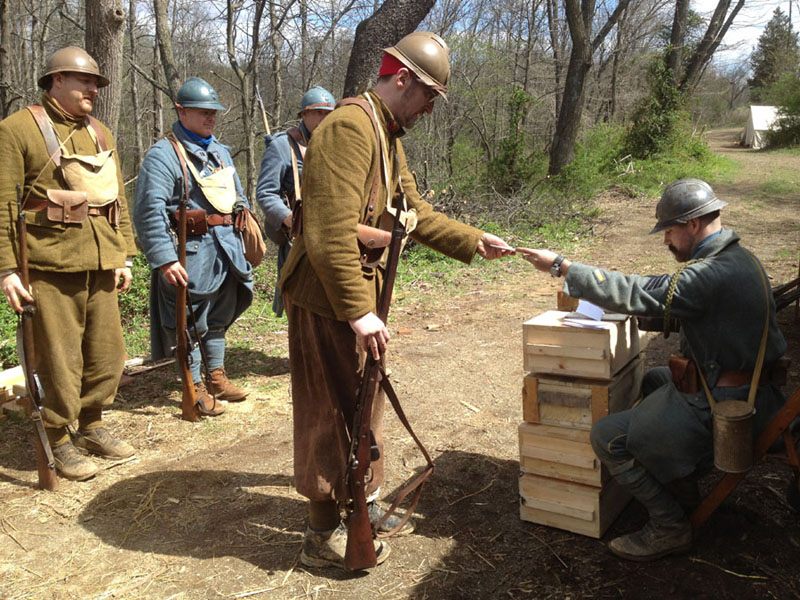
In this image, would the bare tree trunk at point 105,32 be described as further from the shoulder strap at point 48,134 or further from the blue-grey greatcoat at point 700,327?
the blue-grey greatcoat at point 700,327

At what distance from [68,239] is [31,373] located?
813mm

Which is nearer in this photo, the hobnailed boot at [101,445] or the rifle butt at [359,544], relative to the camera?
the rifle butt at [359,544]

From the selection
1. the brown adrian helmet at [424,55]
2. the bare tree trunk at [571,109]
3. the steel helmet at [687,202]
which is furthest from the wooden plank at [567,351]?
the bare tree trunk at [571,109]

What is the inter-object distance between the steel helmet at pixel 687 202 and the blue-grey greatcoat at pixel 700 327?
0.45 ft

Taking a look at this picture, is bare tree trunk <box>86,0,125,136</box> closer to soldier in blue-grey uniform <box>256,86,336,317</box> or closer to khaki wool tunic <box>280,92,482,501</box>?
soldier in blue-grey uniform <box>256,86,336,317</box>

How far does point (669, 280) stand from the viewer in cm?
276

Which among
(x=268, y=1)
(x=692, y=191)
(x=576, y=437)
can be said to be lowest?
(x=576, y=437)

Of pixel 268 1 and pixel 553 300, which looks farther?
pixel 268 1

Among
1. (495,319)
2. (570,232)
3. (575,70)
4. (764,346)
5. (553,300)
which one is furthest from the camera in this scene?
(575,70)

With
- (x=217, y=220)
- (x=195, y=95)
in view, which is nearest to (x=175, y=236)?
(x=217, y=220)

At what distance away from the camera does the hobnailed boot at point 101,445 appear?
168 inches

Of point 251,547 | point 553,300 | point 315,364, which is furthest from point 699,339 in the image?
point 553,300

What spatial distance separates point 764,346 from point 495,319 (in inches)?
182

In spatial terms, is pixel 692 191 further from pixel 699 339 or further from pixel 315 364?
pixel 315 364
